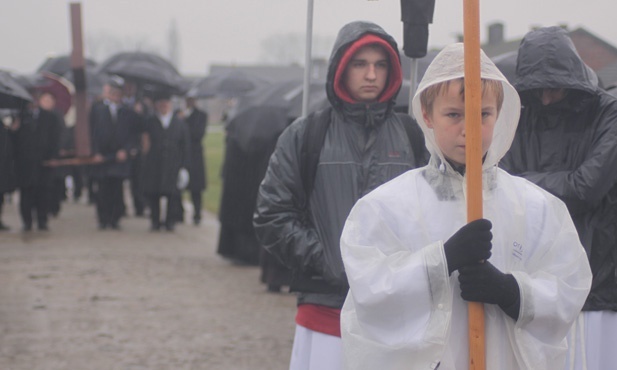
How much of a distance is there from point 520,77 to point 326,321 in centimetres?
121

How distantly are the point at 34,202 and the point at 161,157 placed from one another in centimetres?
188

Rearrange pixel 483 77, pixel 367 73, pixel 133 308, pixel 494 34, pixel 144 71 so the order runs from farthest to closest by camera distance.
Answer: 1. pixel 494 34
2. pixel 144 71
3. pixel 133 308
4. pixel 367 73
5. pixel 483 77

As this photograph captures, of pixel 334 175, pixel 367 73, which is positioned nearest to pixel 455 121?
pixel 334 175

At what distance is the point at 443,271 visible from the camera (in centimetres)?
278

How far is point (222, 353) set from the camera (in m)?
7.75

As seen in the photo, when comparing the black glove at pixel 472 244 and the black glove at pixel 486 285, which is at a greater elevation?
the black glove at pixel 472 244

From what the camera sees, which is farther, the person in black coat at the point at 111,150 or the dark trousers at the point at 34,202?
the person in black coat at the point at 111,150

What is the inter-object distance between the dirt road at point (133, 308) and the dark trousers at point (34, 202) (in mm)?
952

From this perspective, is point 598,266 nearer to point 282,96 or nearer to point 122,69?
point 282,96

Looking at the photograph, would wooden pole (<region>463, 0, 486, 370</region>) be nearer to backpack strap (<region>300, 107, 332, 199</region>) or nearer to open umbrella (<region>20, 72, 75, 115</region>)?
backpack strap (<region>300, 107, 332, 199</region>)

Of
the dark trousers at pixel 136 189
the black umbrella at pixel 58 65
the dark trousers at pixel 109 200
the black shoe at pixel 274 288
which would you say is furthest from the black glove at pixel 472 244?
the black umbrella at pixel 58 65

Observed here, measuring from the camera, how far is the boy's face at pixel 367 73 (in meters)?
4.28

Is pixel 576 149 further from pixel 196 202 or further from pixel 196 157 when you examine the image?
pixel 196 202

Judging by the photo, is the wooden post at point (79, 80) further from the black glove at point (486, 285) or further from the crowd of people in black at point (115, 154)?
the black glove at point (486, 285)
